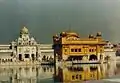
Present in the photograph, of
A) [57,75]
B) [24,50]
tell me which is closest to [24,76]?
[57,75]

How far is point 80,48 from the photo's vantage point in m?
55.1

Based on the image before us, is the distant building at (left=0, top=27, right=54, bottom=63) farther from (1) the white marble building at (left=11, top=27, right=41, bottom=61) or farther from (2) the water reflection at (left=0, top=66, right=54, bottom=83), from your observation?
(2) the water reflection at (left=0, top=66, right=54, bottom=83)

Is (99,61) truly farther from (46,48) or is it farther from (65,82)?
(65,82)

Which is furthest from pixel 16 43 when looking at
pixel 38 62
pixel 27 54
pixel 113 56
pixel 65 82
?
pixel 65 82

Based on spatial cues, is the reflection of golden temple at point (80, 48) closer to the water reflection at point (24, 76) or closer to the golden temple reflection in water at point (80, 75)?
the water reflection at point (24, 76)

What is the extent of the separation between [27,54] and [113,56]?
16.5m

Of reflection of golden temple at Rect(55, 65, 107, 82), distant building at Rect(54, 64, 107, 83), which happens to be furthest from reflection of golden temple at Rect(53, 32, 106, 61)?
reflection of golden temple at Rect(55, 65, 107, 82)

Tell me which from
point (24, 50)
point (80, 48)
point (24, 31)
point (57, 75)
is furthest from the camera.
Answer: point (24, 31)

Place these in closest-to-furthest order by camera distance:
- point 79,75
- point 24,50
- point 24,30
Result: point 79,75 < point 24,50 < point 24,30

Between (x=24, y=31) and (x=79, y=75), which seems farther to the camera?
(x=24, y=31)

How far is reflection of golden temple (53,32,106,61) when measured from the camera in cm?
5456

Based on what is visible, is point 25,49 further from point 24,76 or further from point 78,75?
point 78,75

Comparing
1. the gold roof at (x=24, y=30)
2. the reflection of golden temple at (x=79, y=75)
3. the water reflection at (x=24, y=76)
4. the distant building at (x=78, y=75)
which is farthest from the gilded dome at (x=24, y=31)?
the reflection of golden temple at (x=79, y=75)

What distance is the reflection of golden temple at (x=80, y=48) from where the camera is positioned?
179ft
